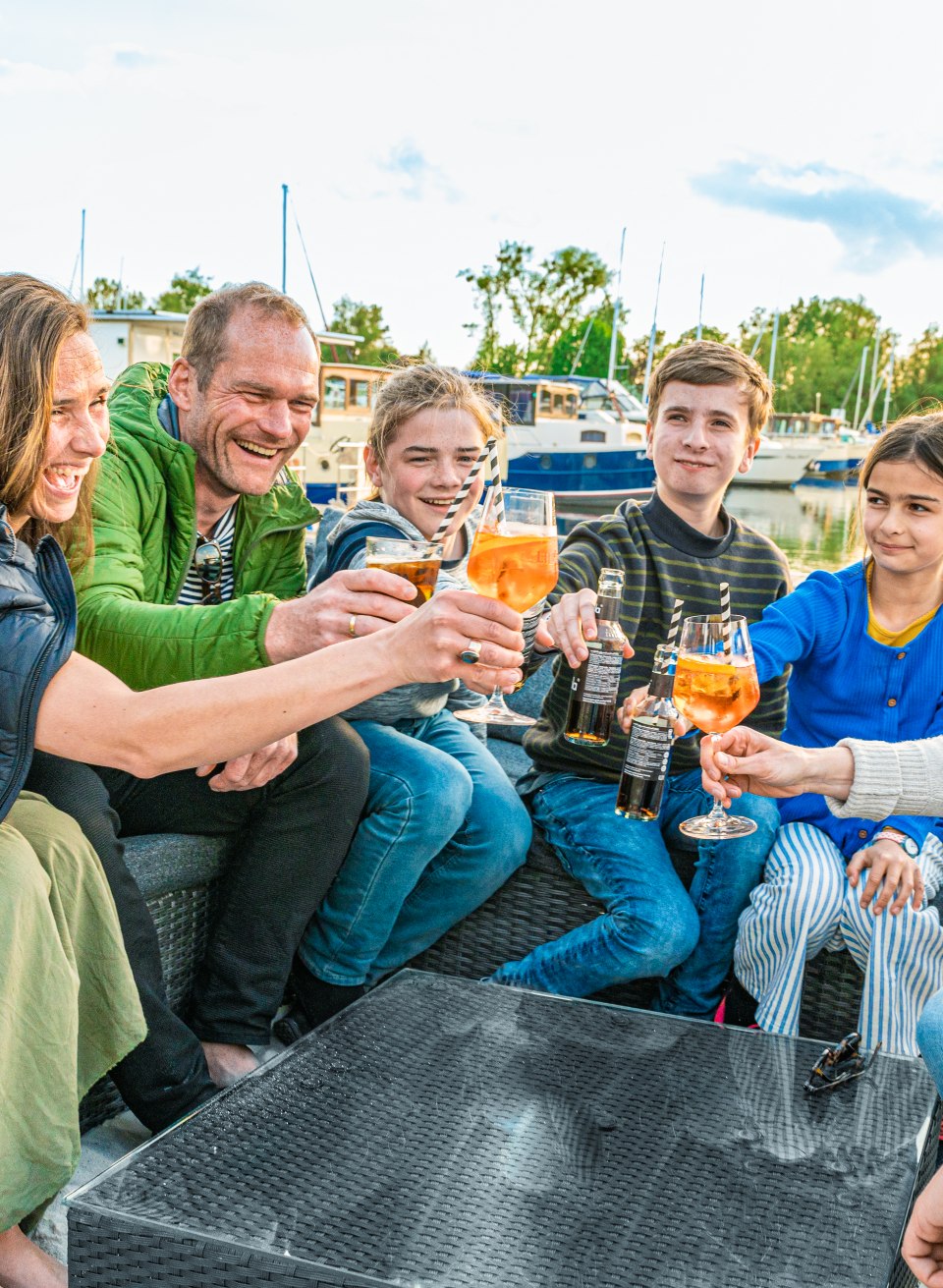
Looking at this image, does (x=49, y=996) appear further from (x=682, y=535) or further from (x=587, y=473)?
(x=587, y=473)

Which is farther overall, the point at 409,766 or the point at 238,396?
the point at 238,396

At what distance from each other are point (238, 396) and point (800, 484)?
47.8 m

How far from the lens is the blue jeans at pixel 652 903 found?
109 inches

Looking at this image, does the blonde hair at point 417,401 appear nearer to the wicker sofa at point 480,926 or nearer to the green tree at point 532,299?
the wicker sofa at point 480,926

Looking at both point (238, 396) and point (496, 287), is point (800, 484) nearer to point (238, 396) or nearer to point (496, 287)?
point (496, 287)

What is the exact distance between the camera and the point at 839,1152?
1.73 m

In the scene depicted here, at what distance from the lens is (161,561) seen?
9.54 ft

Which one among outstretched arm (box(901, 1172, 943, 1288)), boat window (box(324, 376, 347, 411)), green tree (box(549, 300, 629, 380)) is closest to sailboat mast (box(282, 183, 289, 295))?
boat window (box(324, 376, 347, 411))

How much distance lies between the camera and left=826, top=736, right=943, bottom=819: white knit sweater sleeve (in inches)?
97.7

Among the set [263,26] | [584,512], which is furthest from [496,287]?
[263,26]

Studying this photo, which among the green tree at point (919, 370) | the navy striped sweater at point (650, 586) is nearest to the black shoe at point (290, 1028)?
the navy striped sweater at point (650, 586)

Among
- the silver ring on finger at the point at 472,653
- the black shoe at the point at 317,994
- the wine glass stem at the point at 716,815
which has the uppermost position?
the silver ring on finger at the point at 472,653

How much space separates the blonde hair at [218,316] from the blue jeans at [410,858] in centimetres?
106

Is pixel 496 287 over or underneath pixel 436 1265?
over
